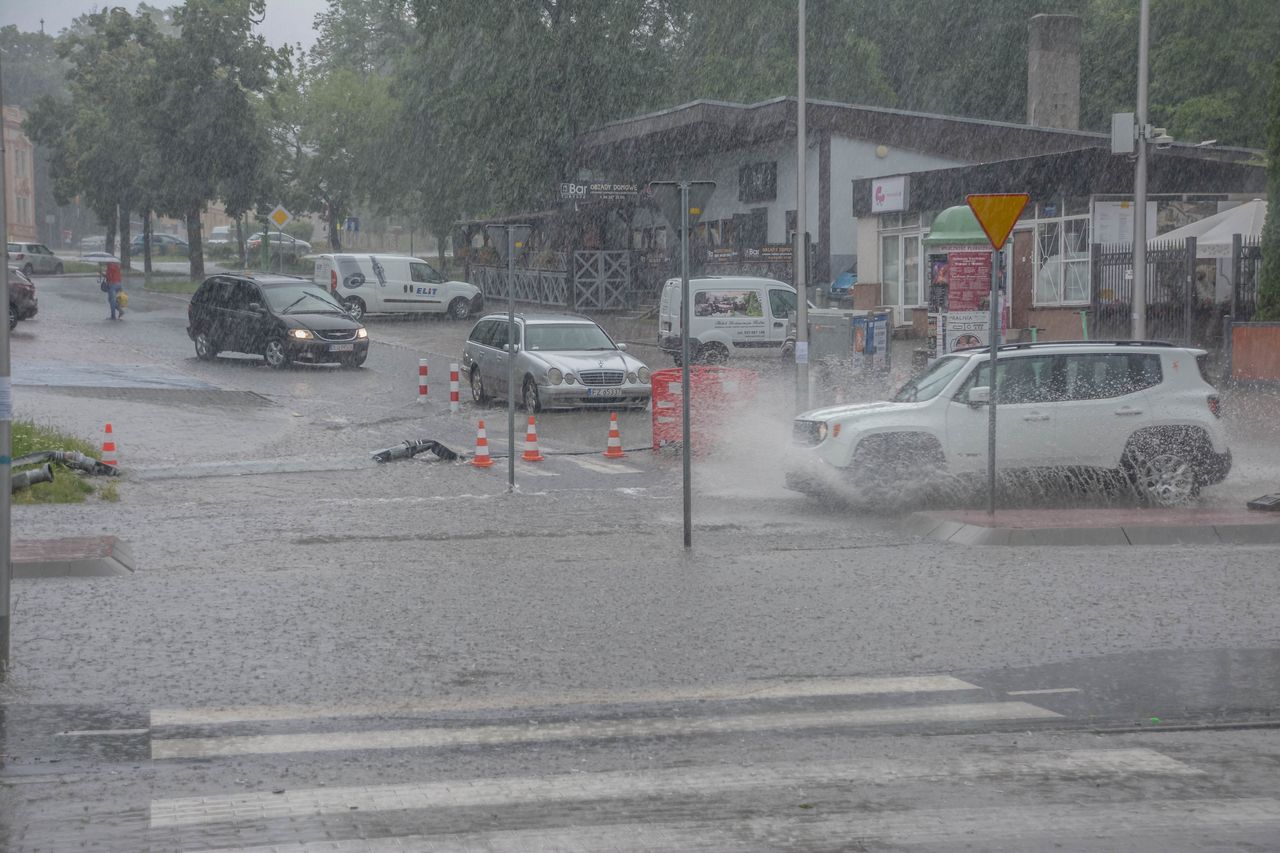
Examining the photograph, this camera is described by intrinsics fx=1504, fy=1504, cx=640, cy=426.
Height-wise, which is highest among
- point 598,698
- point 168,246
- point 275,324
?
point 168,246

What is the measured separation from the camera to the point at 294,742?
6438 mm

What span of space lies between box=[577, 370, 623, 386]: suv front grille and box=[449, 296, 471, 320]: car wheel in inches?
794

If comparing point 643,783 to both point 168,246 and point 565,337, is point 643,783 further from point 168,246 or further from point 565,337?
point 168,246

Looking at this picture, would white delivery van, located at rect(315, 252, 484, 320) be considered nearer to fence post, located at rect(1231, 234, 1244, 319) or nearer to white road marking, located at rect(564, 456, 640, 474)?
fence post, located at rect(1231, 234, 1244, 319)

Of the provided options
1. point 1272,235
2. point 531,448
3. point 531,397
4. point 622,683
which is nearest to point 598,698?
point 622,683

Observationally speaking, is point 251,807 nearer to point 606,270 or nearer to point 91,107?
point 606,270

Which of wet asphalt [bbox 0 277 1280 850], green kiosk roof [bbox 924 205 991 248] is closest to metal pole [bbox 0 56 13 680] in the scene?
wet asphalt [bbox 0 277 1280 850]

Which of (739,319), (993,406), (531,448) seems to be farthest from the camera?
(739,319)

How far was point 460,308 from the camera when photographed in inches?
1676

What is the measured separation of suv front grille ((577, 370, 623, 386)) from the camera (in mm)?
22625

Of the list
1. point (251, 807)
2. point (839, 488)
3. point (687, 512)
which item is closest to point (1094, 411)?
point (839, 488)

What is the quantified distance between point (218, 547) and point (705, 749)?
6.80m

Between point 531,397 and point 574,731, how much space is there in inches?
647

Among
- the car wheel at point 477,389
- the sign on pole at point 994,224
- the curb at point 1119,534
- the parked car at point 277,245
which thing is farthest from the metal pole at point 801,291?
the parked car at point 277,245
